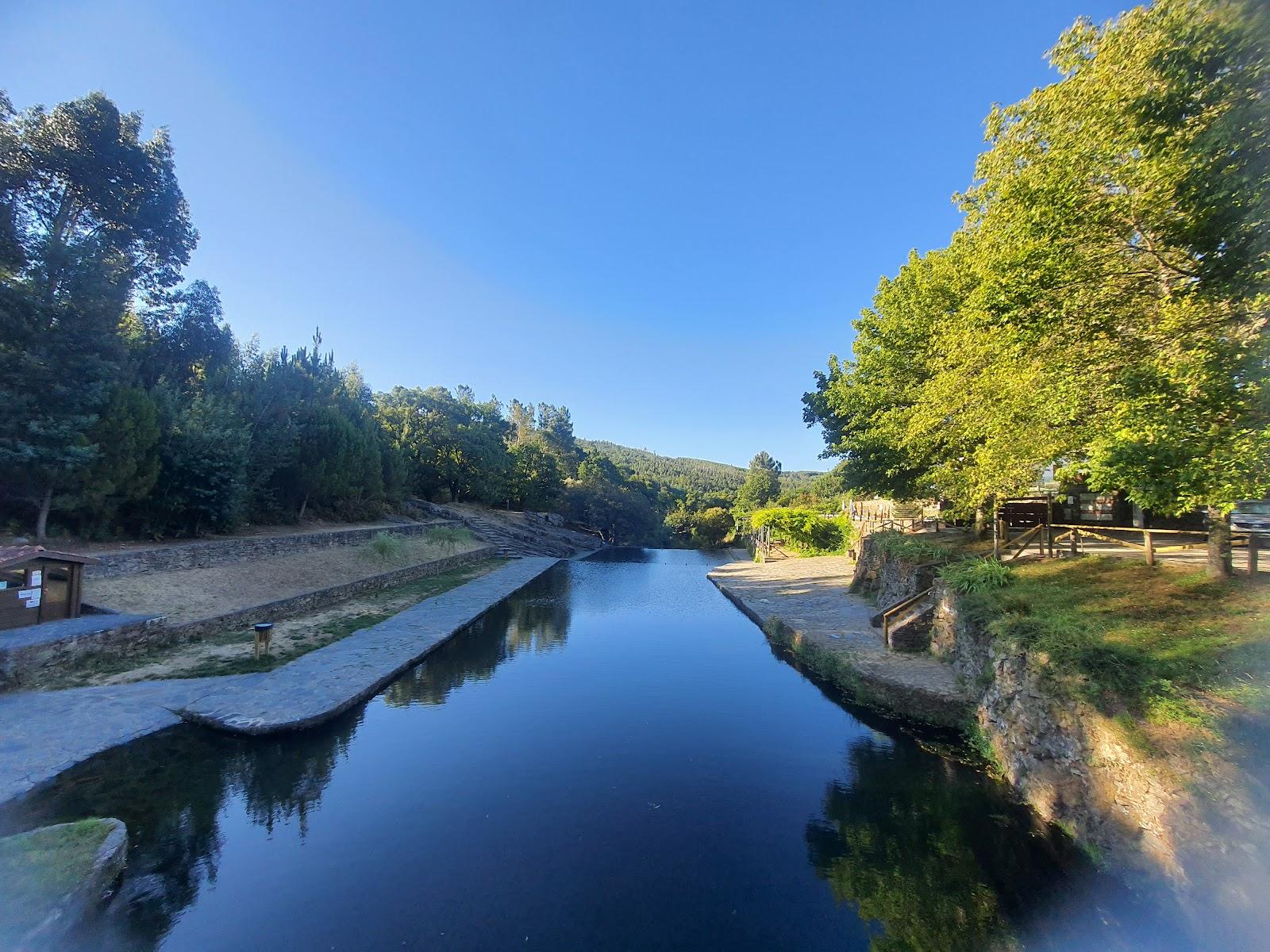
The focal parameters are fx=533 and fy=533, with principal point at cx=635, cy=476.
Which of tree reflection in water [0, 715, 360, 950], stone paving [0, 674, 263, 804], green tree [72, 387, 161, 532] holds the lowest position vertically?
tree reflection in water [0, 715, 360, 950]

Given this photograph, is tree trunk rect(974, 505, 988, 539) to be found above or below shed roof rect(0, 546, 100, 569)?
above

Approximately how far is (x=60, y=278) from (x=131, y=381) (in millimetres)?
4987

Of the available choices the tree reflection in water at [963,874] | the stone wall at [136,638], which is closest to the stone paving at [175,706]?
the stone wall at [136,638]

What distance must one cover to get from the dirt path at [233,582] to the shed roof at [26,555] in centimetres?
145

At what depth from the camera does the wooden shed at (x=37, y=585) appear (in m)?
9.74

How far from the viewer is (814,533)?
36.9m

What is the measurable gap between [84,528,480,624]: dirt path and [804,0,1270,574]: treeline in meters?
17.7

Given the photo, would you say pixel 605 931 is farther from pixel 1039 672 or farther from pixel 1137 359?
pixel 1137 359

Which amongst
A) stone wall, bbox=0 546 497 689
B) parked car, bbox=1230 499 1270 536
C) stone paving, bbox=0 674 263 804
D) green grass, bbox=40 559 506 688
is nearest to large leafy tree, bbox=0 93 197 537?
stone wall, bbox=0 546 497 689

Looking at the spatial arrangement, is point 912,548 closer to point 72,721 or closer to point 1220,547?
point 1220,547

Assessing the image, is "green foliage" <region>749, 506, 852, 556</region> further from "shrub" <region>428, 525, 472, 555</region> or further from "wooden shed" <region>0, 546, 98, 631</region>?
"wooden shed" <region>0, 546, 98, 631</region>

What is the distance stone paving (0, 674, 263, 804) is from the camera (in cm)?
689

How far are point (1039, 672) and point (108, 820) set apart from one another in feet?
37.8

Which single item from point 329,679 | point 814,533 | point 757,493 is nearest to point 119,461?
point 329,679
